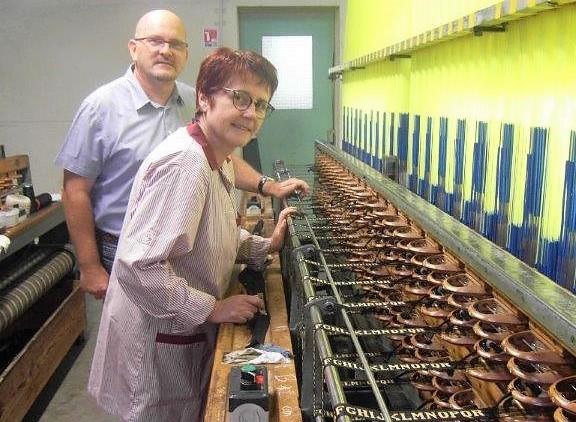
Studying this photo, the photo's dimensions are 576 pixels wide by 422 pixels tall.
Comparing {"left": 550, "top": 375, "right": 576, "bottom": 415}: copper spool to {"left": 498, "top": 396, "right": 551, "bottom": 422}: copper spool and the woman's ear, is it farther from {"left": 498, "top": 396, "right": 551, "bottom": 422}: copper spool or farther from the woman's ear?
the woman's ear

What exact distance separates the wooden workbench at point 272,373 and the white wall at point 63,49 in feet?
13.5

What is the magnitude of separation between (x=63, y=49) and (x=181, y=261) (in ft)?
15.2

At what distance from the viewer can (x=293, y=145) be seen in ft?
20.0

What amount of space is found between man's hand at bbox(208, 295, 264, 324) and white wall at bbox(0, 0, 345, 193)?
4.30 meters

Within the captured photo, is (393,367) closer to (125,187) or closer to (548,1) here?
(548,1)

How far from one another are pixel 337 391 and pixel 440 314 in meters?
0.41

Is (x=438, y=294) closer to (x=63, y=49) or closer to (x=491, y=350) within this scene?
(x=491, y=350)

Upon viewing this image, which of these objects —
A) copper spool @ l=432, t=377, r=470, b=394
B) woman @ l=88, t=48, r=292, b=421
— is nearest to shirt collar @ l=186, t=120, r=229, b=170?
woman @ l=88, t=48, r=292, b=421

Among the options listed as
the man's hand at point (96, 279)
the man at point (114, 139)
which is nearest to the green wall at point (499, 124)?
the man at point (114, 139)

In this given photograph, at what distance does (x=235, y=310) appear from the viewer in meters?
1.66

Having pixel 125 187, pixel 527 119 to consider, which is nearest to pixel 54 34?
pixel 125 187

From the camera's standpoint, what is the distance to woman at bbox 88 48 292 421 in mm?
1487

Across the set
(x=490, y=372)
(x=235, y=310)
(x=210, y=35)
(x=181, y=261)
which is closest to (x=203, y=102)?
(x=181, y=261)

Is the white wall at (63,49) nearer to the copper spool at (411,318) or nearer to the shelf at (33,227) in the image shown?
the shelf at (33,227)
